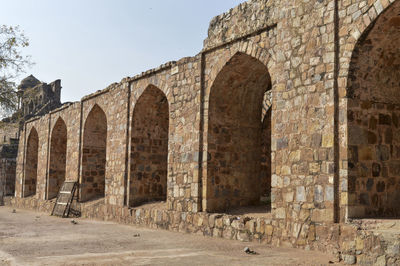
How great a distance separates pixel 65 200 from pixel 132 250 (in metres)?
8.00

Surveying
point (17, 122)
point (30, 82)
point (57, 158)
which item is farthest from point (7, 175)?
point (30, 82)

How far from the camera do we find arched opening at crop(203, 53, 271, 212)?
28.4ft

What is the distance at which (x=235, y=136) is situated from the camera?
914 cm

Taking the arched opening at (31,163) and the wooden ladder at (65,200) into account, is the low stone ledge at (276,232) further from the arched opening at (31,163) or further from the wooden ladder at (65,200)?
the arched opening at (31,163)

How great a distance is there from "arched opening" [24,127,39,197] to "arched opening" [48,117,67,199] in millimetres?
2996

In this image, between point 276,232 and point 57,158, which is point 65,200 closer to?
point 57,158

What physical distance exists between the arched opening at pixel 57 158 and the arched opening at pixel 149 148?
6.23 m

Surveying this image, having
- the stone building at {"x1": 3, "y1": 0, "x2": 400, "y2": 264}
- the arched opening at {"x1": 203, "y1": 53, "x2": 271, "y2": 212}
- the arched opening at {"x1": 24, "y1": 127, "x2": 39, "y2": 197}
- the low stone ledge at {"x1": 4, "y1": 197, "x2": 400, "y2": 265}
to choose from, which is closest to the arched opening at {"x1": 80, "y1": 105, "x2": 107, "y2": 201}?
the stone building at {"x1": 3, "y1": 0, "x2": 400, "y2": 264}

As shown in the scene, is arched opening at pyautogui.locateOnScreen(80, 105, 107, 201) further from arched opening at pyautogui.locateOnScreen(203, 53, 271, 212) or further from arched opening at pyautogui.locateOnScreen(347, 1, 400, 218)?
arched opening at pyautogui.locateOnScreen(347, 1, 400, 218)

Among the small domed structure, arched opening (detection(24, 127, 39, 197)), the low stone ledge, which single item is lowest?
the low stone ledge

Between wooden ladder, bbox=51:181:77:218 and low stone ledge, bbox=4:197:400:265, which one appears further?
wooden ladder, bbox=51:181:77:218

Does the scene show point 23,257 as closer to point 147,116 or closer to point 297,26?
point 297,26

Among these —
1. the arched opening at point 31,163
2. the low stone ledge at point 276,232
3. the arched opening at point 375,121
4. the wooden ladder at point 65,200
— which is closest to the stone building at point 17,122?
the arched opening at point 31,163

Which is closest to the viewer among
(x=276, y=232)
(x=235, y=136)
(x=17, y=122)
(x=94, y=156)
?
(x=276, y=232)
